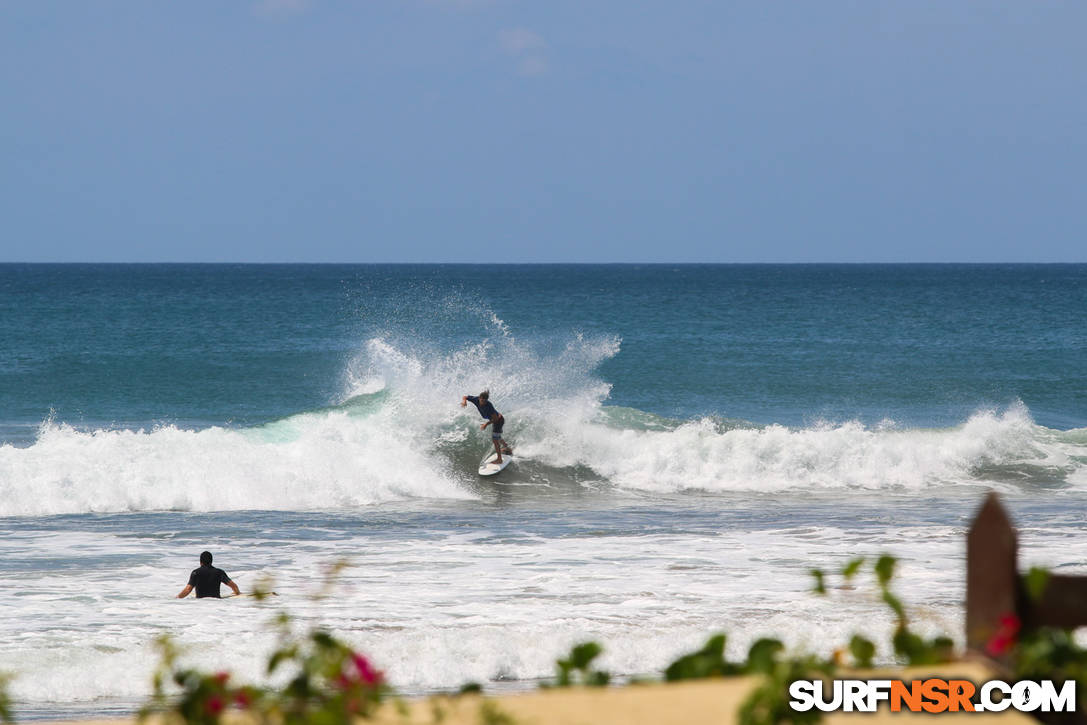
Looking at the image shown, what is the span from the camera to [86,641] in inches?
382

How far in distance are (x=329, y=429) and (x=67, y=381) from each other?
1485 cm

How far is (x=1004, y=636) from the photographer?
10.1ft

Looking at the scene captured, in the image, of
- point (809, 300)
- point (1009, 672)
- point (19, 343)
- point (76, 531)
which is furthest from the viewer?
point (809, 300)

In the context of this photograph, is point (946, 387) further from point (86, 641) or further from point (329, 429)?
point (86, 641)

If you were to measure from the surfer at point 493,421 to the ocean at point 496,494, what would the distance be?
0.46 meters

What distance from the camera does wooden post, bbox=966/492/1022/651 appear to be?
314 centimetres

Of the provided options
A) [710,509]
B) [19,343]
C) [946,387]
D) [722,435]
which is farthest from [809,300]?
[710,509]

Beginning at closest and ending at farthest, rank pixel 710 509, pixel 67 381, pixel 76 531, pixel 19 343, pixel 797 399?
pixel 76 531
pixel 710 509
pixel 797 399
pixel 67 381
pixel 19 343

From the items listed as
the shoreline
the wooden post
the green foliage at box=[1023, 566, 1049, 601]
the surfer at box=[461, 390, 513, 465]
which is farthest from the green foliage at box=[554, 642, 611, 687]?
the surfer at box=[461, 390, 513, 465]

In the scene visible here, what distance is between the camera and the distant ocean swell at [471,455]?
18656 millimetres

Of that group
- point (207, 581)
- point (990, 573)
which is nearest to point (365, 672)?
point (990, 573)

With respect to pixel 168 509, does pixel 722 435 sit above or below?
above

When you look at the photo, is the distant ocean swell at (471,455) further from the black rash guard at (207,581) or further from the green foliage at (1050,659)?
the green foliage at (1050,659)

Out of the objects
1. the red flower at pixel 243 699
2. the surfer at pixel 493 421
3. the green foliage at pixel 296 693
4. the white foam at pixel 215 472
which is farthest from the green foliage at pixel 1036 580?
the surfer at pixel 493 421
